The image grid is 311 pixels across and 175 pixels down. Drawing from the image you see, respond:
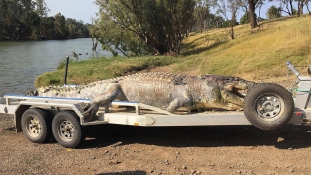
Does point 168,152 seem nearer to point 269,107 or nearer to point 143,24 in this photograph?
point 269,107

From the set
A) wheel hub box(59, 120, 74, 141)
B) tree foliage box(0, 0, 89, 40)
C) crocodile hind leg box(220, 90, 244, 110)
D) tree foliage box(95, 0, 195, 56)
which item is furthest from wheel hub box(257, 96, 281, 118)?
tree foliage box(0, 0, 89, 40)

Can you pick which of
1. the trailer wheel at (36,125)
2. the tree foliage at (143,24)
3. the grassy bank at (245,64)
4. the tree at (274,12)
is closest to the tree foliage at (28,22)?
the tree at (274,12)

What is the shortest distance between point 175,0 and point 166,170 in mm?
25223

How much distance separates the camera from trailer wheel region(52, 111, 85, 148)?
651 cm

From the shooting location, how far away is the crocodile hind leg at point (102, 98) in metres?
6.56

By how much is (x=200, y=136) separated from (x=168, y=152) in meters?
1.09

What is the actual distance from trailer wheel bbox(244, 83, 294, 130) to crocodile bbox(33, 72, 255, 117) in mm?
667

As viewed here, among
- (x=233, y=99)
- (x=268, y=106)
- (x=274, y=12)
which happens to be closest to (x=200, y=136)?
(x=233, y=99)

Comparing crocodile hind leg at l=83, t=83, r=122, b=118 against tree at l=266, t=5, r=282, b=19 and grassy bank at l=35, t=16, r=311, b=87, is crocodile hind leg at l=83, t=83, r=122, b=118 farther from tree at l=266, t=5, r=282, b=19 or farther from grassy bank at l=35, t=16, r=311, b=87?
tree at l=266, t=5, r=282, b=19

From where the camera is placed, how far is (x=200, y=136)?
7.11 metres

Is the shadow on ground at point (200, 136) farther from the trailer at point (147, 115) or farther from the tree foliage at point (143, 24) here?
the tree foliage at point (143, 24)

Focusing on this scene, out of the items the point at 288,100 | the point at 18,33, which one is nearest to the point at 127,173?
the point at 288,100

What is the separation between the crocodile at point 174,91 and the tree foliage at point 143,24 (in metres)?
22.6

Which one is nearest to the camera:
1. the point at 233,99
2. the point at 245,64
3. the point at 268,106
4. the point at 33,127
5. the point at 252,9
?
the point at 268,106
